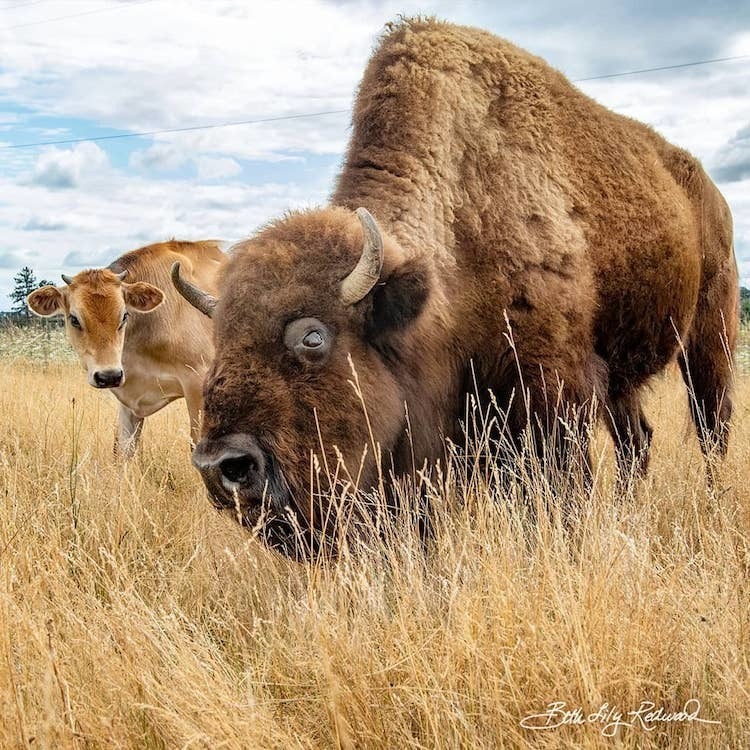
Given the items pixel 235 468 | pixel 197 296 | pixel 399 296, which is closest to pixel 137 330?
pixel 197 296

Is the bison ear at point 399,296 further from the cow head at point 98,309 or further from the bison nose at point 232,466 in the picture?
the cow head at point 98,309

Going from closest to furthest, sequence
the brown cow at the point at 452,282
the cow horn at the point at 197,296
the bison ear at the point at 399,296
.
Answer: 1. the brown cow at the point at 452,282
2. the bison ear at the point at 399,296
3. the cow horn at the point at 197,296

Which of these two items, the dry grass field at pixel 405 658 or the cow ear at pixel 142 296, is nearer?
the dry grass field at pixel 405 658

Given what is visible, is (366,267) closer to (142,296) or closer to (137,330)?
(142,296)

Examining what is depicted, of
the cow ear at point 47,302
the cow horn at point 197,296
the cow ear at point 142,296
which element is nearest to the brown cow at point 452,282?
the cow horn at point 197,296

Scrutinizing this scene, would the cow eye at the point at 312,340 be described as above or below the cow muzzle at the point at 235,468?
above

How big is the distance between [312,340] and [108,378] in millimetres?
4236

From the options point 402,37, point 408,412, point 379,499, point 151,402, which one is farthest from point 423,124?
point 151,402

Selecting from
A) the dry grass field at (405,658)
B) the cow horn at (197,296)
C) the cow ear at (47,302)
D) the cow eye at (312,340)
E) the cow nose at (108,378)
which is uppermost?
the cow horn at (197,296)

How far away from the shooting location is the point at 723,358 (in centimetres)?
685

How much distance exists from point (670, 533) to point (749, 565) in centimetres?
118

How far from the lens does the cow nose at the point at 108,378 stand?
7.77 m

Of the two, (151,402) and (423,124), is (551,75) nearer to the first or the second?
(423,124)

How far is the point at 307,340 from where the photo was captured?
13.2 feet
